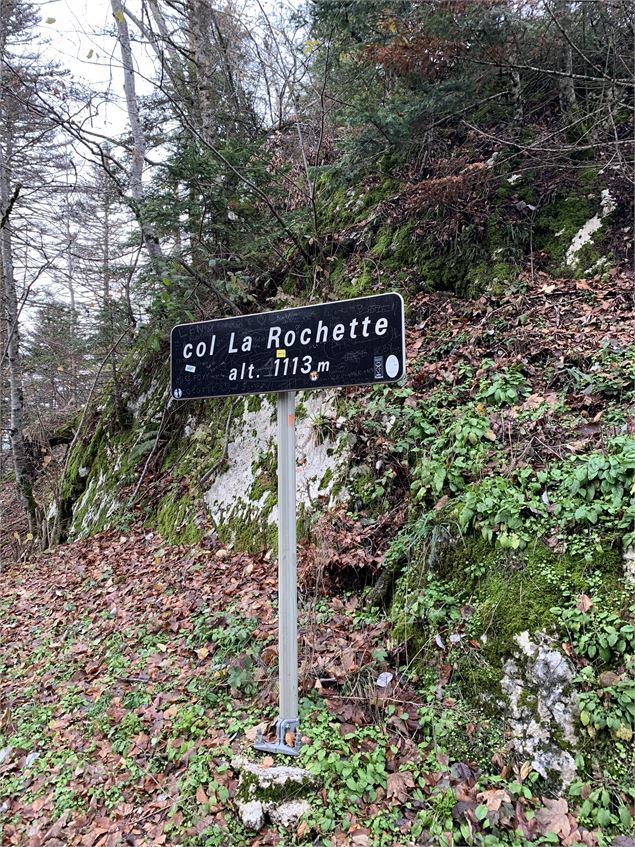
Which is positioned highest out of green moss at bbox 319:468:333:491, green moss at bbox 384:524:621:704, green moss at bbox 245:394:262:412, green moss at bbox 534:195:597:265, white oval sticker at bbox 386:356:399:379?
green moss at bbox 534:195:597:265

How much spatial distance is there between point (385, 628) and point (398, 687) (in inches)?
17.2

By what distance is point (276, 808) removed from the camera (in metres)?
2.46

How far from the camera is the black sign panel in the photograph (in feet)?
8.00

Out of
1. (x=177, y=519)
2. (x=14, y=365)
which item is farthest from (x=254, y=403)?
(x=14, y=365)

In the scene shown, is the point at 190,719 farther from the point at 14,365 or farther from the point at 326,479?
the point at 14,365

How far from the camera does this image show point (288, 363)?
2.64 m

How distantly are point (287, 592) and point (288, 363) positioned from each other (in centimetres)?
133

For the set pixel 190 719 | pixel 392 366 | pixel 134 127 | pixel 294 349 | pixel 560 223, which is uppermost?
pixel 134 127

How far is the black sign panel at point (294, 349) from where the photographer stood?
2439mm

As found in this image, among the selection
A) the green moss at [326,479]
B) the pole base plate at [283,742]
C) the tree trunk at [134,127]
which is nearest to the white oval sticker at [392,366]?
the pole base plate at [283,742]

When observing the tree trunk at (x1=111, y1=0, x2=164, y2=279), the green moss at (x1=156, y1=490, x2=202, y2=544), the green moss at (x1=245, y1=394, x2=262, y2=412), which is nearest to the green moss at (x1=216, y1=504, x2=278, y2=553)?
the green moss at (x1=156, y1=490, x2=202, y2=544)

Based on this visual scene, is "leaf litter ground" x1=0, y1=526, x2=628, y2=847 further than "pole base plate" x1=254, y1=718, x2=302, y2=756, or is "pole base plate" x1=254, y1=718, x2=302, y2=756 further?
"pole base plate" x1=254, y1=718, x2=302, y2=756

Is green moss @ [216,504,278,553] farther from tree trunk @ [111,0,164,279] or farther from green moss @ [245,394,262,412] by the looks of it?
tree trunk @ [111,0,164,279]

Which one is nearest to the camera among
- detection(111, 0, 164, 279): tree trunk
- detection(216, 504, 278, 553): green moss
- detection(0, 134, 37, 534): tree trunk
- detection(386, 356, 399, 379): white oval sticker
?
detection(386, 356, 399, 379): white oval sticker
